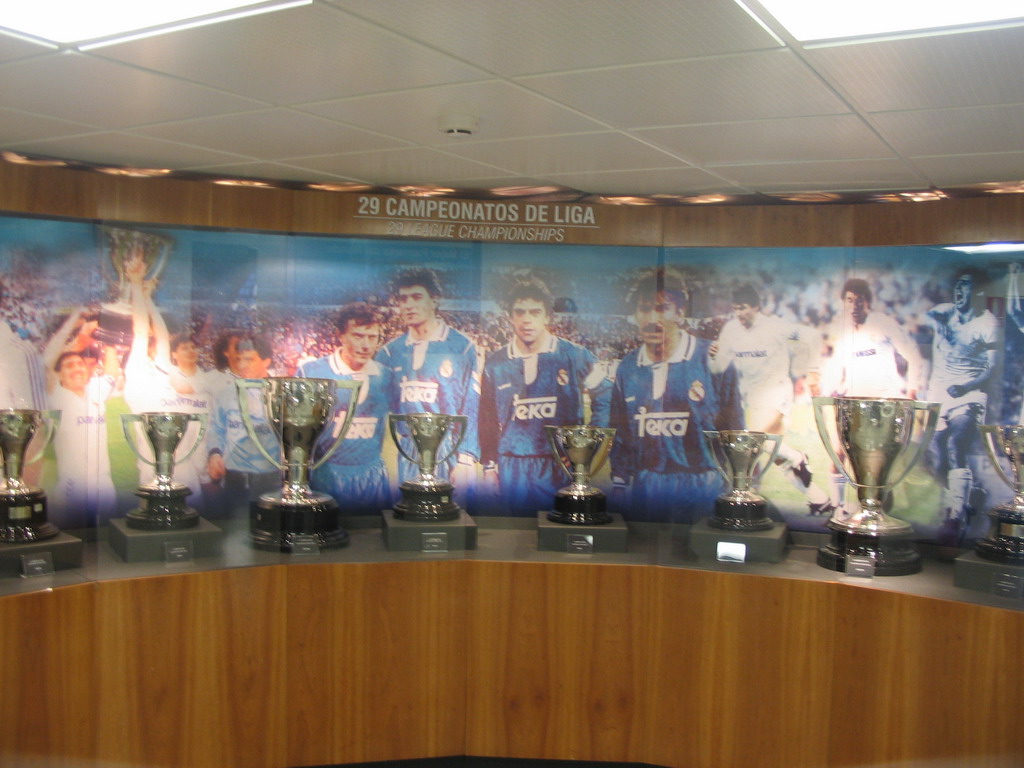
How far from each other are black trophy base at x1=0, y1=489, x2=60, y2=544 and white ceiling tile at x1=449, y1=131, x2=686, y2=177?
79.7 inches

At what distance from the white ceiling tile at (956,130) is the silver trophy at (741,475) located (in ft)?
4.28

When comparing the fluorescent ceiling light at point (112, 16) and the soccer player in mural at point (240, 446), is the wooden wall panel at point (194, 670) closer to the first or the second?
the soccer player in mural at point (240, 446)

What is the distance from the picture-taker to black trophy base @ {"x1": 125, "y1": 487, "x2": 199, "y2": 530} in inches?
138

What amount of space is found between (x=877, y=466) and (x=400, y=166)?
7.09ft

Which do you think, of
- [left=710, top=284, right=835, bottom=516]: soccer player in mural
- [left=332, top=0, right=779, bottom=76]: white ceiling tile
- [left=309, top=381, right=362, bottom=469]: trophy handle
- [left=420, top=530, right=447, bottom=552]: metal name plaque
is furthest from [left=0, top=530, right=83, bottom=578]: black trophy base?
[left=710, top=284, right=835, bottom=516]: soccer player in mural

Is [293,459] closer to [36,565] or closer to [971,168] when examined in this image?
[36,565]

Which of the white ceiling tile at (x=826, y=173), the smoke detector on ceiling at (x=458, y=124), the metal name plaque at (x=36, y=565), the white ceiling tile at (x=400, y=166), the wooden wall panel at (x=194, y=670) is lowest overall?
the wooden wall panel at (x=194, y=670)

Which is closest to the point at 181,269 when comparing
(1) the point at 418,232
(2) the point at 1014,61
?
(1) the point at 418,232

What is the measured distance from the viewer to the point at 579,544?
3.77 m

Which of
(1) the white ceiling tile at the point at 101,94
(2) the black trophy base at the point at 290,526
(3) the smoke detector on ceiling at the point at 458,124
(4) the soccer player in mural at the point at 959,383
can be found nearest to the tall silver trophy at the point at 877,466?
(4) the soccer player in mural at the point at 959,383

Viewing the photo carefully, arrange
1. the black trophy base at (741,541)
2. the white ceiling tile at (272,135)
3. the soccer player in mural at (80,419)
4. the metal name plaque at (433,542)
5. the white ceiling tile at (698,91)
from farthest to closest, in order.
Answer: the metal name plaque at (433,542)
the black trophy base at (741,541)
the soccer player in mural at (80,419)
the white ceiling tile at (272,135)
the white ceiling tile at (698,91)

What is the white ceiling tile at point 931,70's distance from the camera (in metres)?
1.99

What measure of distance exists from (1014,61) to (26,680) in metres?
3.46

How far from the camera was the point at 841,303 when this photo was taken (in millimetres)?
3713
